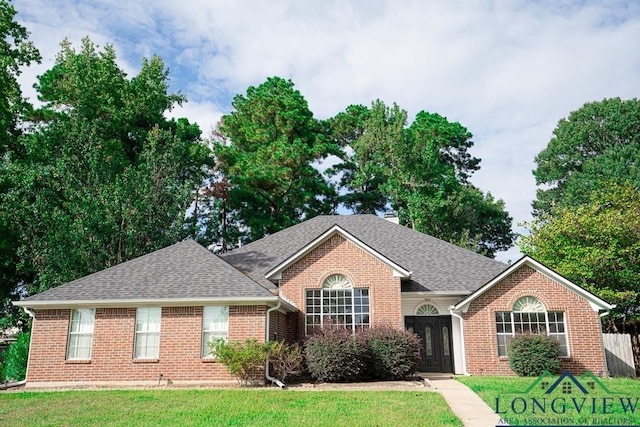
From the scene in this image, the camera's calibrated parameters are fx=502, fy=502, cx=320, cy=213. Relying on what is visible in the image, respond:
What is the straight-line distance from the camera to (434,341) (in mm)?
19688

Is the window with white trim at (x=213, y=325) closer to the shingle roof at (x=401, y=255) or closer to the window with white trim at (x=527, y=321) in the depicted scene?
the shingle roof at (x=401, y=255)

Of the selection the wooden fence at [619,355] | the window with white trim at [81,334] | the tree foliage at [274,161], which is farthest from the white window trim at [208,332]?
the tree foliage at [274,161]

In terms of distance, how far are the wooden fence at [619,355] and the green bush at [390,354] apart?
328 inches

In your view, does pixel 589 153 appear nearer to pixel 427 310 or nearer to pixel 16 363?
pixel 427 310

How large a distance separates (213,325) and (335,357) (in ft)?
13.7

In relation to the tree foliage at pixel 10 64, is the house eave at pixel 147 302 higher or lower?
lower

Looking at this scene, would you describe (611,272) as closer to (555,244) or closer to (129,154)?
(555,244)

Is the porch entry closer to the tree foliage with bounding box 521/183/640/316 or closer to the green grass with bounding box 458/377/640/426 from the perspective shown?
the green grass with bounding box 458/377/640/426

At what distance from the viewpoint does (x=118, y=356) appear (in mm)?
16703

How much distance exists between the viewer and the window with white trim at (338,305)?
61.6 ft

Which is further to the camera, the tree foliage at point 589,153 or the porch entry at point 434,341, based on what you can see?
the tree foliage at point 589,153

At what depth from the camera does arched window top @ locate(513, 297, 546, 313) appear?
18.4 m

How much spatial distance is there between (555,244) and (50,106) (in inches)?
1252

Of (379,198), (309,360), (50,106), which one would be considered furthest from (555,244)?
(50,106)
